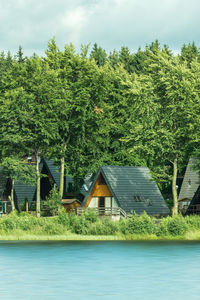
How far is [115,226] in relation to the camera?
61469 millimetres

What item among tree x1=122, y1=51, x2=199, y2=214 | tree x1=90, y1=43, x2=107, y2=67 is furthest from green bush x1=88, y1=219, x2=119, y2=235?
tree x1=90, y1=43, x2=107, y2=67

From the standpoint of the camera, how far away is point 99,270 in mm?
45875

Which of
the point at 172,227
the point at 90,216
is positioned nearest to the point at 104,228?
the point at 90,216

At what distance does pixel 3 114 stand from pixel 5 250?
22484 millimetres

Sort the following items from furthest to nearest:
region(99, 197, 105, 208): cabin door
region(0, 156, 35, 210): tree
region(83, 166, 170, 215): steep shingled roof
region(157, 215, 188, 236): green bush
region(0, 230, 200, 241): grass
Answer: region(0, 156, 35, 210): tree
region(99, 197, 105, 208): cabin door
region(83, 166, 170, 215): steep shingled roof
region(157, 215, 188, 236): green bush
region(0, 230, 200, 241): grass

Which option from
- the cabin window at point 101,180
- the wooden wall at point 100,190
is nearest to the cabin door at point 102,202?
the wooden wall at point 100,190

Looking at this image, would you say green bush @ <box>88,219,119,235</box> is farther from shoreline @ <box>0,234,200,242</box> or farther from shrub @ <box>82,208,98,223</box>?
shrub @ <box>82,208,98,223</box>

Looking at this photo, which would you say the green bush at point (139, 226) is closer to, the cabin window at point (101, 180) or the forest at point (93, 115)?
the forest at point (93, 115)

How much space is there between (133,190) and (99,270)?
84.1 ft

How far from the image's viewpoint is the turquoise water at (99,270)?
3662cm

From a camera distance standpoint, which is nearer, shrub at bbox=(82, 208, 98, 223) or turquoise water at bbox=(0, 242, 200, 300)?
turquoise water at bbox=(0, 242, 200, 300)

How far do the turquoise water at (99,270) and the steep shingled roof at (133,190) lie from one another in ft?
33.6

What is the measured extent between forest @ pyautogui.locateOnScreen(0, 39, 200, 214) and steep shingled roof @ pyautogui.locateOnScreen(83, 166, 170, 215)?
59.8 inches

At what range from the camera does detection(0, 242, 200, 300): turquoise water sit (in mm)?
36619
